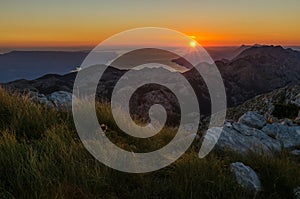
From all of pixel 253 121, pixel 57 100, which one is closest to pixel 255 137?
pixel 253 121

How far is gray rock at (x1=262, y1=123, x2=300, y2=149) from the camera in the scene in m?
12.1

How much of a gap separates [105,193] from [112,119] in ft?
11.8

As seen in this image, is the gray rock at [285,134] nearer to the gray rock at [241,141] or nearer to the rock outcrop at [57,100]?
the gray rock at [241,141]

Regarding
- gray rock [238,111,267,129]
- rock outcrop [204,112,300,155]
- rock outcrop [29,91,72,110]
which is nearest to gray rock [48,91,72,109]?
rock outcrop [29,91,72,110]

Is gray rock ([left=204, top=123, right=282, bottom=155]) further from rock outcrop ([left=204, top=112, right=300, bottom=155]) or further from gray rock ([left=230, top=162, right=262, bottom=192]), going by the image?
gray rock ([left=230, top=162, right=262, bottom=192])

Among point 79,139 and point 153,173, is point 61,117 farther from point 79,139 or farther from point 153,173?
point 153,173

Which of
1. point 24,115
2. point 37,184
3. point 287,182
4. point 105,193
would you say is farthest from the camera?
point 24,115

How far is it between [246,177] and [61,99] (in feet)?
21.4

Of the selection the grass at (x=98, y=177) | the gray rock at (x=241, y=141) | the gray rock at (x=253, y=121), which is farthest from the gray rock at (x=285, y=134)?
the grass at (x=98, y=177)

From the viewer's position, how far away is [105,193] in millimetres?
4965

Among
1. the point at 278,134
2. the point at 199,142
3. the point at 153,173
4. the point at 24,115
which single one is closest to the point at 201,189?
the point at 153,173

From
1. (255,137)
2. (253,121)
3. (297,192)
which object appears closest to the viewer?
(297,192)

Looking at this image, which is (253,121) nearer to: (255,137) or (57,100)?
(255,137)

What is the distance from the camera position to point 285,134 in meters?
13.1
